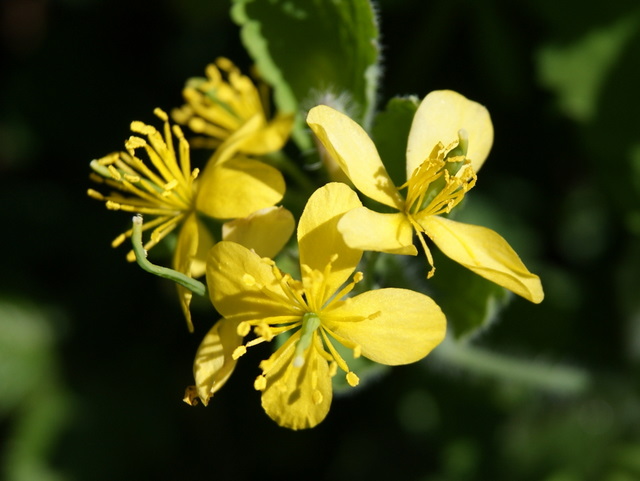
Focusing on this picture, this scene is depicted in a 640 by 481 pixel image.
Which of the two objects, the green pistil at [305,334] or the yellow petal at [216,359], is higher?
the green pistil at [305,334]

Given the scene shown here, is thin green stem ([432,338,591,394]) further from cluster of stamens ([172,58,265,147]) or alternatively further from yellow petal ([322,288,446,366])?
cluster of stamens ([172,58,265,147])

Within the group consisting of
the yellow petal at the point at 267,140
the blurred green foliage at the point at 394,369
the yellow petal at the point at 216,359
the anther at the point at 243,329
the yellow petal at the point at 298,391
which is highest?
the yellow petal at the point at 267,140

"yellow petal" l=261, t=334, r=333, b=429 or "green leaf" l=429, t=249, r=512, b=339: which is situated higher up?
"yellow petal" l=261, t=334, r=333, b=429

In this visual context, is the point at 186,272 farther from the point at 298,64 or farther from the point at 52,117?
the point at 52,117

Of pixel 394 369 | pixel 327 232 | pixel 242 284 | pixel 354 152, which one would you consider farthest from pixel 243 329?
pixel 394 369

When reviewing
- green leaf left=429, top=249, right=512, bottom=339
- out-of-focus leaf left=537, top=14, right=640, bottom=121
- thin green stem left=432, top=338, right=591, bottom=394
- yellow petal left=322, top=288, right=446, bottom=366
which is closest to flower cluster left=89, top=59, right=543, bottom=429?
yellow petal left=322, top=288, right=446, bottom=366

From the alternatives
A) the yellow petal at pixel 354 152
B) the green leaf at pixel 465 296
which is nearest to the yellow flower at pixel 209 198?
the yellow petal at pixel 354 152

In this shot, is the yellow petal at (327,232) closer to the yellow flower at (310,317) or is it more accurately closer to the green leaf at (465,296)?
the yellow flower at (310,317)
